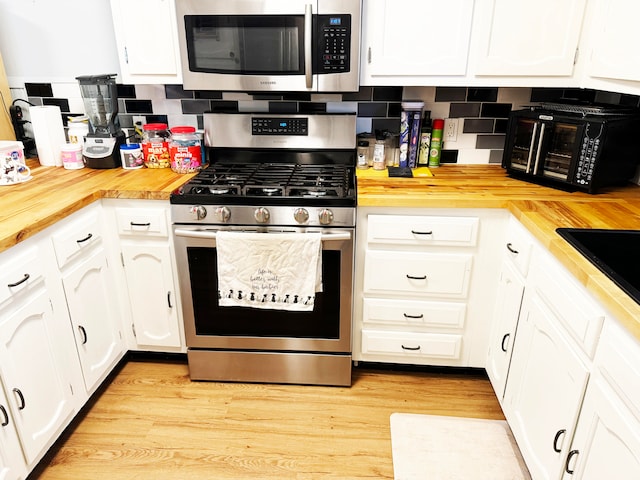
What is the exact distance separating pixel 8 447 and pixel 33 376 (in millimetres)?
218

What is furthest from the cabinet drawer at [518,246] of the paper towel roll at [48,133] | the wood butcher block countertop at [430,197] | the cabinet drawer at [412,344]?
the paper towel roll at [48,133]

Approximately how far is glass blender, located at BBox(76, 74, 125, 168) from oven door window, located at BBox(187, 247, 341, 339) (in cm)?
72

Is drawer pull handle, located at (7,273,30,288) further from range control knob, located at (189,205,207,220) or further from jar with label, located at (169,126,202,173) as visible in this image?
jar with label, located at (169,126,202,173)

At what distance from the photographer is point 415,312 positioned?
2027 mm

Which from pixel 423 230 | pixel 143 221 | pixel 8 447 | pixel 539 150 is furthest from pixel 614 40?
pixel 8 447

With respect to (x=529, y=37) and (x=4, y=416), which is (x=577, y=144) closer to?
(x=529, y=37)

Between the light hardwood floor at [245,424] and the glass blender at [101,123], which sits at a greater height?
the glass blender at [101,123]

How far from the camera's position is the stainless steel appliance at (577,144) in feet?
5.64

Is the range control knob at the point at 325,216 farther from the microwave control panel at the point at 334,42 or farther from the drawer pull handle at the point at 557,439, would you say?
the drawer pull handle at the point at 557,439

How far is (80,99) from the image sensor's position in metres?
2.40

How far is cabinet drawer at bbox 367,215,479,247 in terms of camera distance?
1854 millimetres

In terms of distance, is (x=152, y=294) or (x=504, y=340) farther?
(x=152, y=294)

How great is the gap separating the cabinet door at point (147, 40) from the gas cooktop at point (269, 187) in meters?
0.49

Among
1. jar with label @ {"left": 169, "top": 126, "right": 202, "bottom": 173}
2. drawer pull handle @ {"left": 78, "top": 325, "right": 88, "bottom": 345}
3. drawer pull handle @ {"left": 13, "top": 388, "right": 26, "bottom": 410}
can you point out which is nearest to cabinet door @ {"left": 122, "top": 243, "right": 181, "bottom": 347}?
drawer pull handle @ {"left": 78, "top": 325, "right": 88, "bottom": 345}
